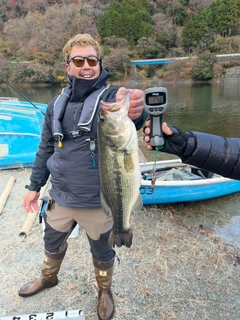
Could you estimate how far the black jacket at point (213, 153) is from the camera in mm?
1812

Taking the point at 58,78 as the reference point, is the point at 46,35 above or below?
above

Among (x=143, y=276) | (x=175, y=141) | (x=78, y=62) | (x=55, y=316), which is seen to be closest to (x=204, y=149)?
(x=175, y=141)

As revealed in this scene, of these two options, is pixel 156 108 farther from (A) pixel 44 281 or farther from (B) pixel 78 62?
(A) pixel 44 281

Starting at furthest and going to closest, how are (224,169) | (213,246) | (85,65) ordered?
1. (213,246)
2. (85,65)
3. (224,169)

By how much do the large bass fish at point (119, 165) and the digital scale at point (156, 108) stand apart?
12cm

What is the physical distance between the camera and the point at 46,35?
2144 inches

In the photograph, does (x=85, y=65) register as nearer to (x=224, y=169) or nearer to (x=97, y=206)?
(x=97, y=206)

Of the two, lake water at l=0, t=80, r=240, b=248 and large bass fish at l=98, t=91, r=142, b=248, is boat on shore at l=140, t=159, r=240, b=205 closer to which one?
lake water at l=0, t=80, r=240, b=248

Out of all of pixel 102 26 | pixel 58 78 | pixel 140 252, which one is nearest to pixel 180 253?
pixel 140 252

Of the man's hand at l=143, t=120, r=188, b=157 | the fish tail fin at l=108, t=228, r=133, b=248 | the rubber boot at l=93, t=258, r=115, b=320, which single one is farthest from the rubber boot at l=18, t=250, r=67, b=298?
the man's hand at l=143, t=120, r=188, b=157

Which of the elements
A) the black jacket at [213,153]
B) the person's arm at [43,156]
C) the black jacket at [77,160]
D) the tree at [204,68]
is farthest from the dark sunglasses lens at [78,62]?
the tree at [204,68]

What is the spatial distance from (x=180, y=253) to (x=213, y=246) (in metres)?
0.69

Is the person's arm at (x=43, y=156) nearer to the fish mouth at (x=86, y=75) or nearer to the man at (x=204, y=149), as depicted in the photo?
the fish mouth at (x=86, y=75)

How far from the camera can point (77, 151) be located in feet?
6.79
